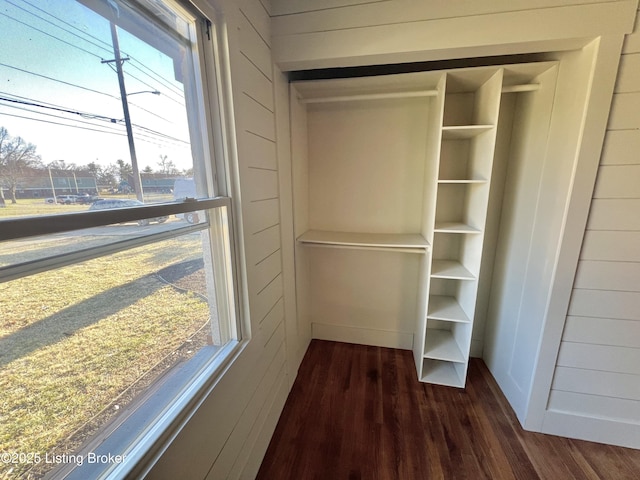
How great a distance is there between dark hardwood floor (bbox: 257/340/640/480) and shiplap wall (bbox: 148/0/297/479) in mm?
236

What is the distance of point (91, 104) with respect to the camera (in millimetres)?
644

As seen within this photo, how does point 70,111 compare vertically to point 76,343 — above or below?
above

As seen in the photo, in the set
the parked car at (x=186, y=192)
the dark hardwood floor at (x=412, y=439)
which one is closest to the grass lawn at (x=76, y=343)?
the parked car at (x=186, y=192)

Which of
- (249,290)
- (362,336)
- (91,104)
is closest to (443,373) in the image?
(362,336)

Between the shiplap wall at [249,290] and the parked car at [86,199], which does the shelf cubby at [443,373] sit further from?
the parked car at [86,199]

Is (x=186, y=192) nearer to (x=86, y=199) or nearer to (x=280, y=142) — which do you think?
(x=86, y=199)

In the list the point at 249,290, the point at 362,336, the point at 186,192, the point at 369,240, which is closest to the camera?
the point at 186,192

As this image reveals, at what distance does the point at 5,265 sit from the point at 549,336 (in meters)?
2.18

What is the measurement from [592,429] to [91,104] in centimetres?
276

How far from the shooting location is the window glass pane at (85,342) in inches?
20.2

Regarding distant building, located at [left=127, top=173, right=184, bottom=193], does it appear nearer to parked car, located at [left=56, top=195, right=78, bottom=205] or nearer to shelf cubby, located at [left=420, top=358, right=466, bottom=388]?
parked car, located at [left=56, top=195, right=78, bottom=205]

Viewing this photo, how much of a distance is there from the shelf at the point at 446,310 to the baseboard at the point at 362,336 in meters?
0.46

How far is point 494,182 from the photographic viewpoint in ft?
6.21

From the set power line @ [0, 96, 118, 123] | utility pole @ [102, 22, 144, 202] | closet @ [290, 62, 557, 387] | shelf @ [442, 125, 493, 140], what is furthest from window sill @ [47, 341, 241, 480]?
shelf @ [442, 125, 493, 140]
